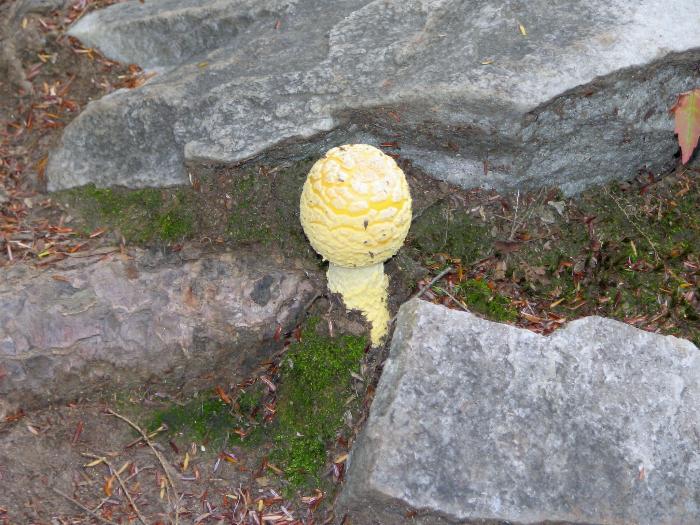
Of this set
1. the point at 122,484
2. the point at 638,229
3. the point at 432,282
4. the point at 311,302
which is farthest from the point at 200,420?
the point at 638,229

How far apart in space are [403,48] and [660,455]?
270 centimetres

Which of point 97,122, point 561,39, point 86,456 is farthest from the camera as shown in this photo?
point 97,122

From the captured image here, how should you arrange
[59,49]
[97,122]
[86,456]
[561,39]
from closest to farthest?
[86,456]
[561,39]
[97,122]
[59,49]

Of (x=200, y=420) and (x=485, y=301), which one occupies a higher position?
(x=485, y=301)

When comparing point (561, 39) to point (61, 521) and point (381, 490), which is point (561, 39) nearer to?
point (381, 490)

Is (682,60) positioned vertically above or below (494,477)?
above

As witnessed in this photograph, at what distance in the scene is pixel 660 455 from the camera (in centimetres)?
329

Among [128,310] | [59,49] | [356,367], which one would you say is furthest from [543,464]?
[59,49]

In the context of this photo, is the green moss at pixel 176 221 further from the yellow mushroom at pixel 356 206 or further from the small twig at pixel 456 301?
the small twig at pixel 456 301

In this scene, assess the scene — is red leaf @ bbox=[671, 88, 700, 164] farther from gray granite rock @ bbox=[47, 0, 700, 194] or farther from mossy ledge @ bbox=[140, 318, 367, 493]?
mossy ledge @ bbox=[140, 318, 367, 493]

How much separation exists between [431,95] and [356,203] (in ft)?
3.62

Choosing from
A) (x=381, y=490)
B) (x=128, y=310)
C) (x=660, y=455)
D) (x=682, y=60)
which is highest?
(x=682, y=60)

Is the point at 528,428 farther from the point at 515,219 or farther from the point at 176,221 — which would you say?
A: the point at 176,221

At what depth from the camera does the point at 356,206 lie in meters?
3.22
